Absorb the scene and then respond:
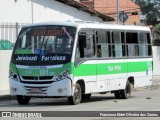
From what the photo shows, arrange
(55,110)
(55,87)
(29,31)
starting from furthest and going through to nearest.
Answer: (29,31)
(55,87)
(55,110)

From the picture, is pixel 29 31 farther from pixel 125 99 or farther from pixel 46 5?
pixel 46 5

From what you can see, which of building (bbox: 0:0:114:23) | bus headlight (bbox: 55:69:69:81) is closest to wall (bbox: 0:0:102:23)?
building (bbox: 0:0:114:23)

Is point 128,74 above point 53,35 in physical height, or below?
below

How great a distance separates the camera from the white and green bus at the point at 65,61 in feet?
58.3

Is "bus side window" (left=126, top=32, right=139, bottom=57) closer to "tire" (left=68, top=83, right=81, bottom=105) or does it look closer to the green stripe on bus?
the green stripe on bus

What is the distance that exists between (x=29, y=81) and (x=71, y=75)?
1.40 m

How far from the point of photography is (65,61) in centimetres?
1778

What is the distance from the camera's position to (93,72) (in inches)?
759

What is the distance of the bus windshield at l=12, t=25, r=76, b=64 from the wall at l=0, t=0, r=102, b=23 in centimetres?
1308

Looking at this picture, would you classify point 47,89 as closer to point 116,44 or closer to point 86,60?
point 86,60

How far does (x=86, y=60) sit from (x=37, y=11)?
16324mm

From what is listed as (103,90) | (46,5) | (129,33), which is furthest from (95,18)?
(103,90)

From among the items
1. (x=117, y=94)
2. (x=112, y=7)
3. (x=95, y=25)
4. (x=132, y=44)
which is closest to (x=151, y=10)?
(x=112, y=7)

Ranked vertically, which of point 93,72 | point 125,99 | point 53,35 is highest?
point 53,35
